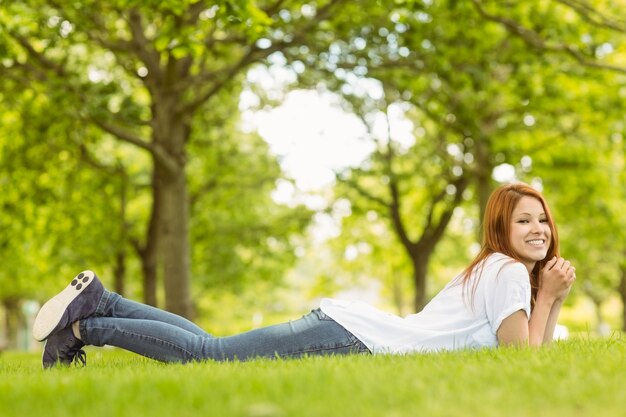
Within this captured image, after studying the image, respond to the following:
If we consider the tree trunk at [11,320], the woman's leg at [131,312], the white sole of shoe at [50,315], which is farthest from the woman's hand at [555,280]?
the tree trunk at [11,320]

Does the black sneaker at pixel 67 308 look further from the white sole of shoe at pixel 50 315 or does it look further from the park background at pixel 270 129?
the park background at pixel 270 129

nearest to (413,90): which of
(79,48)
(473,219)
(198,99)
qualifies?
(198,99)

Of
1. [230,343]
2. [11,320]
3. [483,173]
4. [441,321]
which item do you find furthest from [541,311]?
[11,320]

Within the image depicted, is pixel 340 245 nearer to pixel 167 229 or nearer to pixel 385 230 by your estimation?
pixel 385 230

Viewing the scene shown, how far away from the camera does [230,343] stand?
5.35 m

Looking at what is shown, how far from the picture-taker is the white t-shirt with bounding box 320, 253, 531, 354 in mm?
5121

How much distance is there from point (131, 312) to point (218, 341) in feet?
2.09

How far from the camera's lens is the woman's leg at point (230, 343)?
5223mm

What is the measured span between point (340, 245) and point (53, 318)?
2560 centimetres

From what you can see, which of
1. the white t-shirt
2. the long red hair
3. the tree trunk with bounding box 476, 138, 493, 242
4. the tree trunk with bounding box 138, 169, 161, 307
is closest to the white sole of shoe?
the white t-shirt

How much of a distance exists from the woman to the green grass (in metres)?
0.58

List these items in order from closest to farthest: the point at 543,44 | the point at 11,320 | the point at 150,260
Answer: the point at 543,44, the point at 150,260, the point at 11,320

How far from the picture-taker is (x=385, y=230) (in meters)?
30.3

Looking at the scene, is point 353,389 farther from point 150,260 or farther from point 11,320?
point 11,320
